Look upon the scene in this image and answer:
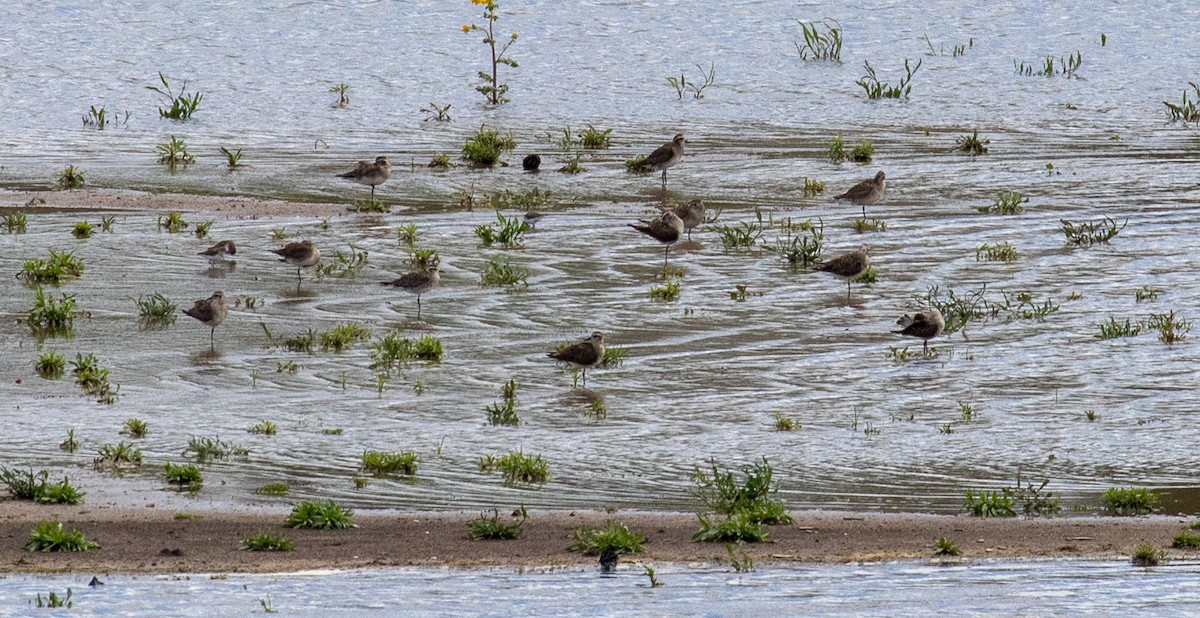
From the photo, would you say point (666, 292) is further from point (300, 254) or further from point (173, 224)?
point (173, 224)

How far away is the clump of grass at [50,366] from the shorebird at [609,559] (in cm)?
573

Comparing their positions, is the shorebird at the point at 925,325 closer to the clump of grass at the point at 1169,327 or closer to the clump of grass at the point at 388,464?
the clump of grass at the point at 1169,327

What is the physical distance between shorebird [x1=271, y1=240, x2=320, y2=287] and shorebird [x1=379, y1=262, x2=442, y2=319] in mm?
1031

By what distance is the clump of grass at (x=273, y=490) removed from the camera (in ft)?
35.2

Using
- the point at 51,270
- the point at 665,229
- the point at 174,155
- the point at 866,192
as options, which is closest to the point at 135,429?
the point at 51,270

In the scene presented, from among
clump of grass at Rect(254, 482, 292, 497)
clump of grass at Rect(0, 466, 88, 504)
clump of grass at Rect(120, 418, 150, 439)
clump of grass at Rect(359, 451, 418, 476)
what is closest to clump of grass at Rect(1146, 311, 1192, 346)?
clump of grass at Rect(359, 451, 418, 476)

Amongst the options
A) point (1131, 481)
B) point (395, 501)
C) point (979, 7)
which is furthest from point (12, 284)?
point (979, 7)

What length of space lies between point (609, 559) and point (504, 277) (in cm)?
768

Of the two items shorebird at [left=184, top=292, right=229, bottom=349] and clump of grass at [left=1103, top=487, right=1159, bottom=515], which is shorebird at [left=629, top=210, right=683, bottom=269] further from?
clump of grass at [left=1103, top=487, right=1159, bottom=515]

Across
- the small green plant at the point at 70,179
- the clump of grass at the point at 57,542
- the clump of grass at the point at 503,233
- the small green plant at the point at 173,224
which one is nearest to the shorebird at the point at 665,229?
the clump of grass at the point at 503,233

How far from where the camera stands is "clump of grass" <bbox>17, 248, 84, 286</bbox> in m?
16.4

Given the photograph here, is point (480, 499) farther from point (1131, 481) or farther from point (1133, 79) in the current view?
point (1133, 79)

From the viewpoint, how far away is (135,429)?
11773 millimetres

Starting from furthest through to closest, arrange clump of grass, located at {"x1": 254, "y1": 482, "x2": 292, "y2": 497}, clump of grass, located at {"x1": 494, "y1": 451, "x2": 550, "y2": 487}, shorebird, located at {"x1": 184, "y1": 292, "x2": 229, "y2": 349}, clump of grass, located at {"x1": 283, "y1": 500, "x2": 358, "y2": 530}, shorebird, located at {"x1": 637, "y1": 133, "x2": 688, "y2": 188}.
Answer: shorebird, located at {"x1": 637, "y1": 133, "x2": 688, "y2": 188} < shorebird, located at {"x1": 184, "y1": 292, "x2": 229, "y2": 349} < clump of grass, located at {"x1": 494, "y1": 451, "x2": 550, "y2": 487} < clump of grass, located at {"x1": 254, "y1": 482, "x2": 292, "y2": 497} < clump of grass, located at {"x1": 283, "y1": 500, "x2": 358, "y2": 530}
